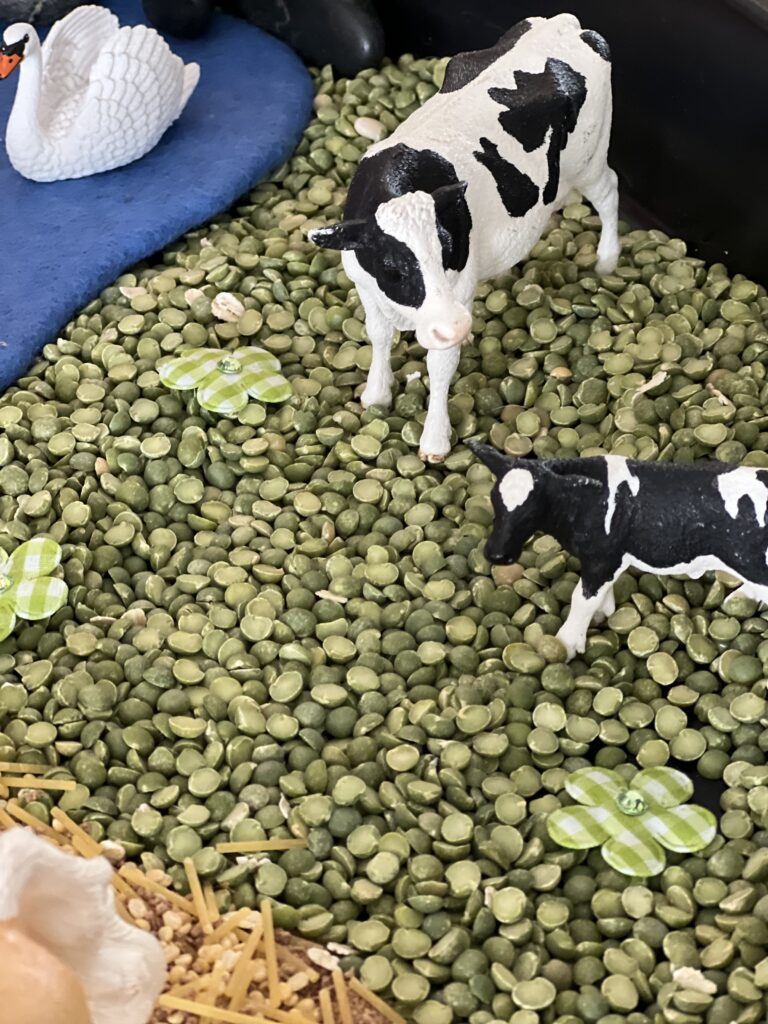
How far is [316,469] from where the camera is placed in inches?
68.1

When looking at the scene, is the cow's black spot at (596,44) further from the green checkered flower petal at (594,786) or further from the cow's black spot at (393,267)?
the green checkered flower petal at (594,786)

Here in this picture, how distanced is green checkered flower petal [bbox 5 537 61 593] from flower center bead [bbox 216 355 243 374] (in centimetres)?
36

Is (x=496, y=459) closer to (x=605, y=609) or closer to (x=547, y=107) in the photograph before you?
(x=605, y=609)

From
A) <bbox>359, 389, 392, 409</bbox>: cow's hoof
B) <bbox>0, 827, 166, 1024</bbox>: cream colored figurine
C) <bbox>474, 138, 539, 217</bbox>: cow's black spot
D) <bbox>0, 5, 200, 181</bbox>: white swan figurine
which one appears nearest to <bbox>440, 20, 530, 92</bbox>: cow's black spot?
<bbox>474, 138, 539, 217</bbox>: cow's black spot

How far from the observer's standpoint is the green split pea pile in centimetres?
126

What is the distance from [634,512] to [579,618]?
15cm

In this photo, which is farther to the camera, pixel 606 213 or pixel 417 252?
pixel 606 213

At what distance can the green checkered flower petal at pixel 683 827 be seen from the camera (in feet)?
4.26

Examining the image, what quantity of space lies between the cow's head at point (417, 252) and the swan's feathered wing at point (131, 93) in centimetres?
66

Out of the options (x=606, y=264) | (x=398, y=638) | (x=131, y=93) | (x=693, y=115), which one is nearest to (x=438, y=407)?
(x=398, y=638)

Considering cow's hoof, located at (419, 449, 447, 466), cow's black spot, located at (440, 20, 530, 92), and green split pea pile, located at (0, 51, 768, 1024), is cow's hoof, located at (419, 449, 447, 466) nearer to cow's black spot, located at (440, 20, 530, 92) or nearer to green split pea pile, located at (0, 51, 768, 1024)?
green split pea pile, located at (0, 51, 768, 1024)

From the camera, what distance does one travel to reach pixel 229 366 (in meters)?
1.78

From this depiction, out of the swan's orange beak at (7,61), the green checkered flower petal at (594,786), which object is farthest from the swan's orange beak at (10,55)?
the green checkered flower petal at (594,786)

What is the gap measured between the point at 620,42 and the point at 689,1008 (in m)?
1.46
